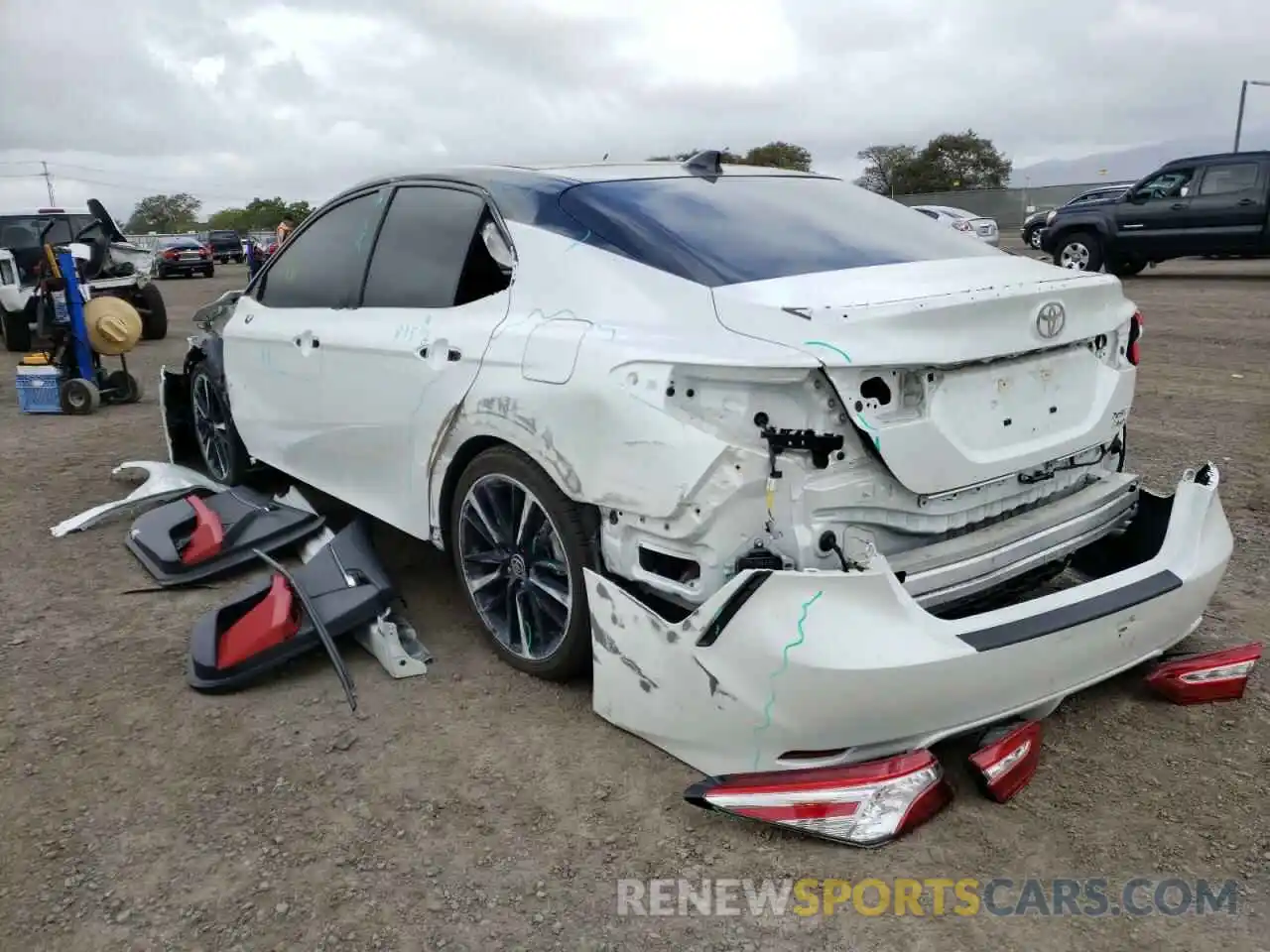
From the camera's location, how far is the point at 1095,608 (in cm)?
266

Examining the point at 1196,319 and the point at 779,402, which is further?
the point at 1196,319

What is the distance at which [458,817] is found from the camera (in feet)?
8.75

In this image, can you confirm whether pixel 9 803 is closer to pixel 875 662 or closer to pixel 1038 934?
pixel 875 662

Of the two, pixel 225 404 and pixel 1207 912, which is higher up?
pixel 225 404

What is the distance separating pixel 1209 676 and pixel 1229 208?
14648 mm

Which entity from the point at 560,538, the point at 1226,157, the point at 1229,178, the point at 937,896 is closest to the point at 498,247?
the point at 560,538

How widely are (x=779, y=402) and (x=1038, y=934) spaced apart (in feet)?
4.27

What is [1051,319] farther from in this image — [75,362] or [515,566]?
[75,362]

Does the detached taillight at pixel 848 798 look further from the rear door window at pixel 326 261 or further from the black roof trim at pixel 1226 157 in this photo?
the black roof trim at pixel 1226 157

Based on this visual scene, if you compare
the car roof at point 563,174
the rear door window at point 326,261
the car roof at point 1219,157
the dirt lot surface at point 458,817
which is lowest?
the dirt lot surface at point 458,817

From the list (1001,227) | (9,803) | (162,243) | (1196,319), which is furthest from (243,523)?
(1001,227)

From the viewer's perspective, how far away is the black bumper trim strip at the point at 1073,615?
248cm

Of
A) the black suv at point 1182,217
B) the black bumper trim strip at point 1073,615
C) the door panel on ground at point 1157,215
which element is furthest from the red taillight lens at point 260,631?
the door panel on ground at point 1157,215

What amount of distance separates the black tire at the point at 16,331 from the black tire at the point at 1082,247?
15166mm
